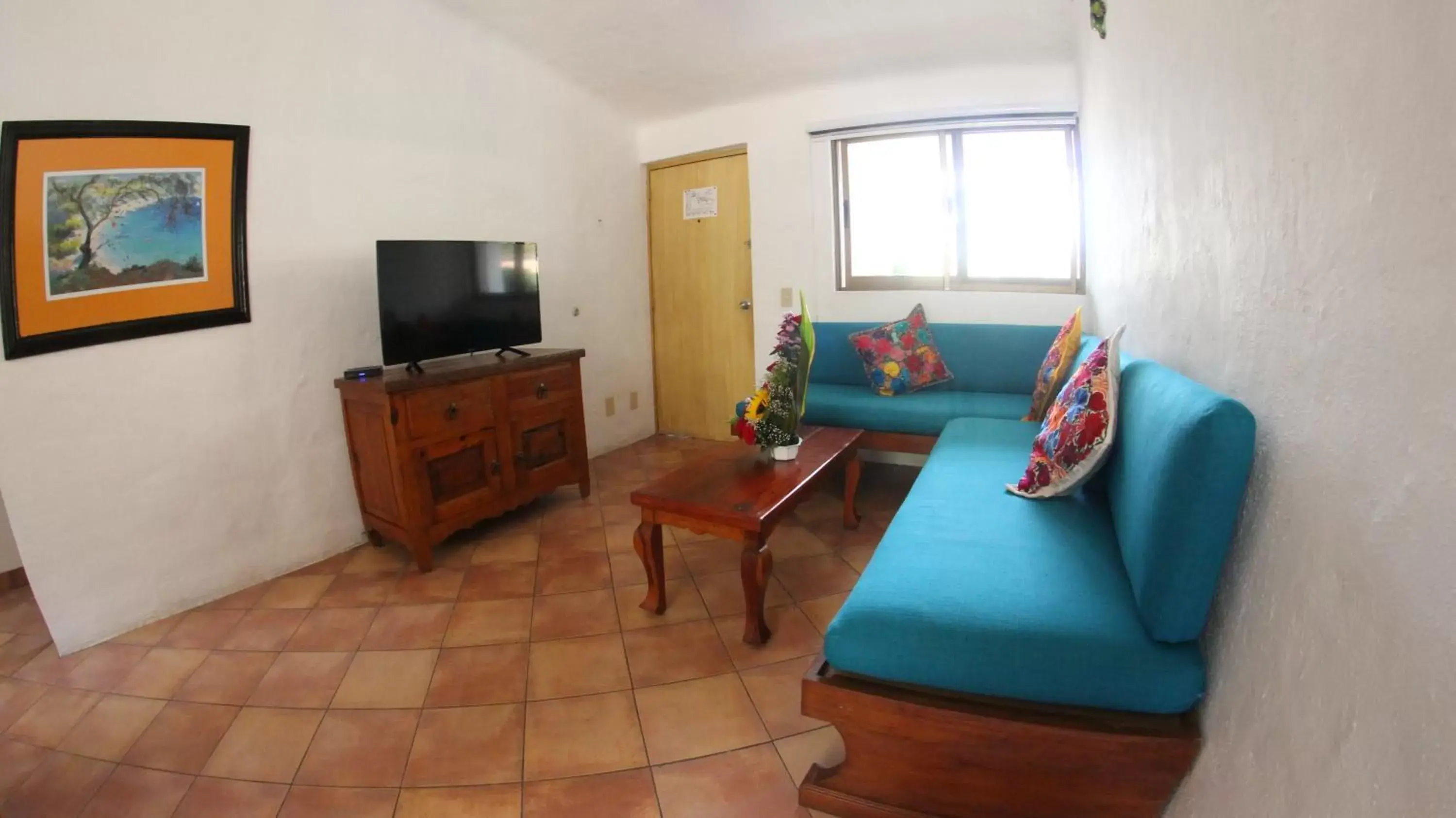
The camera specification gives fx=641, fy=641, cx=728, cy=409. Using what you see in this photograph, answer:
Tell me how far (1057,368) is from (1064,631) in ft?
5.54

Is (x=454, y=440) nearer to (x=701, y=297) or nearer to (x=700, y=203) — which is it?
(x=701, y=297)

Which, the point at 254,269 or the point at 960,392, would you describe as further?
the point at 960,392

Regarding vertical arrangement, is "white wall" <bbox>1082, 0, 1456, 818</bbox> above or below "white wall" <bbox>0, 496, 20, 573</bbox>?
above

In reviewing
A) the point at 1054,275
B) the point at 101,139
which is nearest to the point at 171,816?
the point at 101,139

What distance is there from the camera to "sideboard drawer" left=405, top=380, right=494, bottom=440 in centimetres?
263

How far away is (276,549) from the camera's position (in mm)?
2752

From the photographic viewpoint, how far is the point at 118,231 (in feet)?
7.50

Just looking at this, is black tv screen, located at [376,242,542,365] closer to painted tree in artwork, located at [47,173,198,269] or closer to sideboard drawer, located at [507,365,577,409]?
sideboard drawer, located at [507,365,577,409]

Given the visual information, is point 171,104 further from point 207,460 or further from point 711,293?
point 711,293

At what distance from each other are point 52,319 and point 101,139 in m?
0.64

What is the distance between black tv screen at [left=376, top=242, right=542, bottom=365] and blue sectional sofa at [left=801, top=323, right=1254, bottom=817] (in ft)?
7.33

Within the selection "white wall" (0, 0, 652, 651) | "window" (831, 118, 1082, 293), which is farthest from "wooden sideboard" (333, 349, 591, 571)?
"window" (831, 118, 1082, 293)

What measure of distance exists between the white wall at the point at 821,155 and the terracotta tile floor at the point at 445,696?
1.57m

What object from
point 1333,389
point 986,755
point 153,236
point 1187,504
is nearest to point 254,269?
point 153,236
